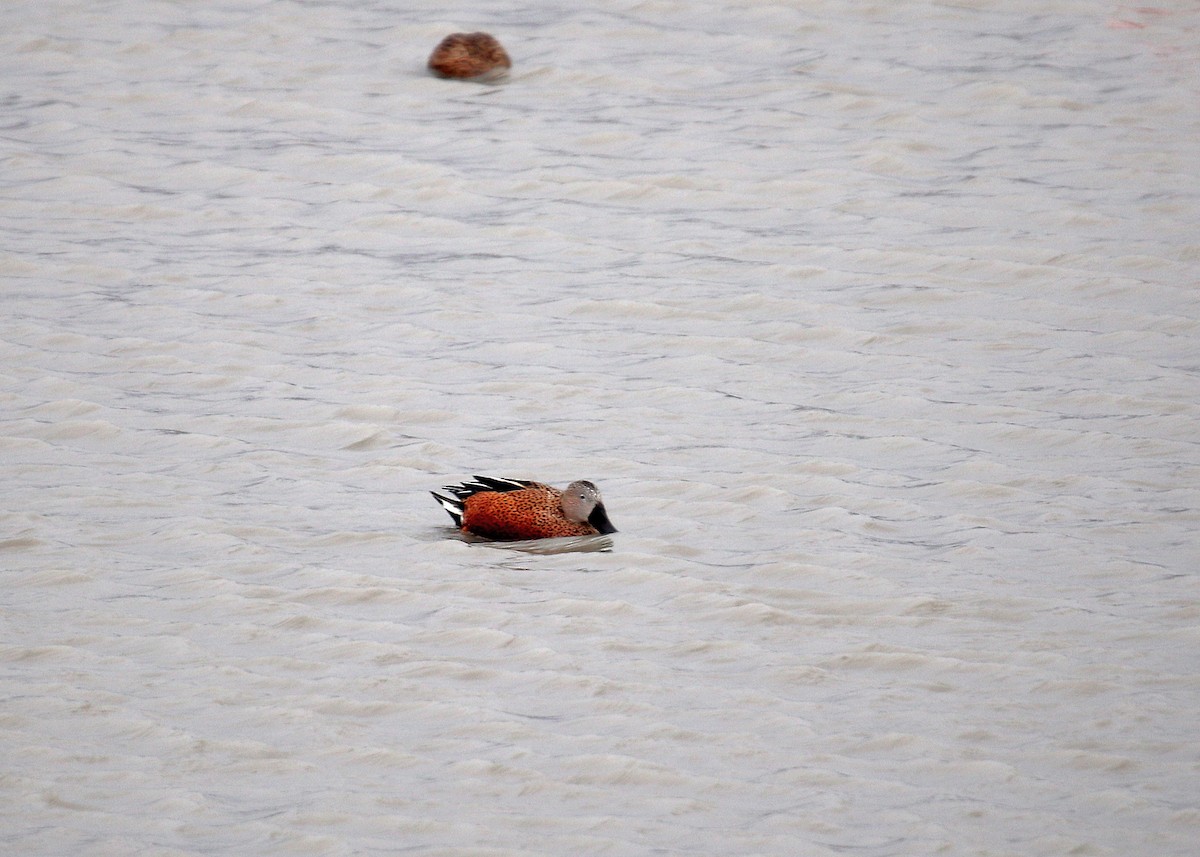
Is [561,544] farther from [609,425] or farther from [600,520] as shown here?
[609,425]

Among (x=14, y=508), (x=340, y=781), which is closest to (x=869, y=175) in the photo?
(x=14, y=508)

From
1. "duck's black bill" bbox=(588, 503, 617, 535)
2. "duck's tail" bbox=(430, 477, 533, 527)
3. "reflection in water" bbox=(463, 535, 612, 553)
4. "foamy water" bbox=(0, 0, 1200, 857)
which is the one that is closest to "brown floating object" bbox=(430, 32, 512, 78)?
"foamy water" bbox=(0, 0, 1200, 857)

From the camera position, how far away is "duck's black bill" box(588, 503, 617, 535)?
250 inches

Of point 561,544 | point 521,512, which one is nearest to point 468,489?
point 521,512

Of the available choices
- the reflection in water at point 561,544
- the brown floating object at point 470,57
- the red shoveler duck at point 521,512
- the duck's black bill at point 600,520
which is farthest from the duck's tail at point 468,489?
the brown floating object at point 470,57

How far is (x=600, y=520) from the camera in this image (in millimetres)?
6371

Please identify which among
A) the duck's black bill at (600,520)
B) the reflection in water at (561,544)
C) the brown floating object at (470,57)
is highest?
the brown floating object at (470,57)

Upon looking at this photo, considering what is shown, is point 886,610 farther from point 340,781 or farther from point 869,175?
point 869,175

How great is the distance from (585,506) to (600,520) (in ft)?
0.30

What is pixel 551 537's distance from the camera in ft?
21.1

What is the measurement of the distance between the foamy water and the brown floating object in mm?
128

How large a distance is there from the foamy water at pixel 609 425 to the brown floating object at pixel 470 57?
13 cm

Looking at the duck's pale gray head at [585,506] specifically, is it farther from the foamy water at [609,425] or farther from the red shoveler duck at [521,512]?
the foamy water at [609,425]

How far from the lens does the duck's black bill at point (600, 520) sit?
6.34m
